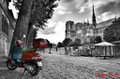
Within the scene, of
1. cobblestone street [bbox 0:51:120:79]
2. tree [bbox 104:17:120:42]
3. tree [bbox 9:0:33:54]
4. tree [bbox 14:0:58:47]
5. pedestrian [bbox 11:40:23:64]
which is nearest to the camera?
cobblestone street [bbox 0:51:120:79]

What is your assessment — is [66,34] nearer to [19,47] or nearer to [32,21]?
[32,21]

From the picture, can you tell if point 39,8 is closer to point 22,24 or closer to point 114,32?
point 22,24

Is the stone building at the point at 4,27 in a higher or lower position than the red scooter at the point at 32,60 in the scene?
higher

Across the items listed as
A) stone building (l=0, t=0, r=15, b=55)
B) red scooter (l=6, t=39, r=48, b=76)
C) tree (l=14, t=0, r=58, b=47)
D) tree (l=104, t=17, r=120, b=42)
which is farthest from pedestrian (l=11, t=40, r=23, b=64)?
tree (l=104, t=17, r=120, b=42)

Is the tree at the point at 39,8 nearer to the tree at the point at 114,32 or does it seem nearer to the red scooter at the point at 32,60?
the red scooter at the point at 32,60

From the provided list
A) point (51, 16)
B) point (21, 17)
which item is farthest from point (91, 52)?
point (21, 17)

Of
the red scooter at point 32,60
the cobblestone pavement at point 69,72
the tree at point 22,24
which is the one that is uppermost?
the tree at point 22,24

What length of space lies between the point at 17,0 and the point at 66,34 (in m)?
170

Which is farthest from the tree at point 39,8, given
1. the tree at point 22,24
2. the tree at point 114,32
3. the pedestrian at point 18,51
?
the tree at point 114,32

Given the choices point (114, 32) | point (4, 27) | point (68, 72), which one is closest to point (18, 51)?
point (68, 72)

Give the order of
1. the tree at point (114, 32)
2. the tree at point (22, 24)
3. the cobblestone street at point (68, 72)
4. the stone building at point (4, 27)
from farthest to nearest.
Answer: the tree at point (114, 32)
the stone building at point (4, 27)
the tree at point (22, 24)
the cobblestone street at point (68, 72)

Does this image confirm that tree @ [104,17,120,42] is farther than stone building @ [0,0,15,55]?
Yes

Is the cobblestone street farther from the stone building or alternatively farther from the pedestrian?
the stone building

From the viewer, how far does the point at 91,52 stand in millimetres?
21203
